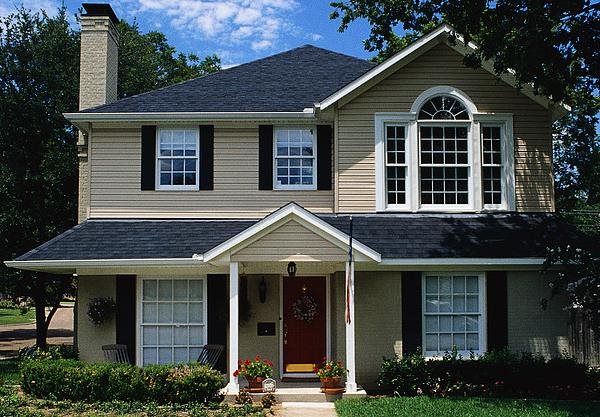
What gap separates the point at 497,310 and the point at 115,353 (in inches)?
325

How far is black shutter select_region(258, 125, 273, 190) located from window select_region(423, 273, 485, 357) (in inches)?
173

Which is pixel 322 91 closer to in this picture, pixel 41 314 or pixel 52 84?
pixel 52 84

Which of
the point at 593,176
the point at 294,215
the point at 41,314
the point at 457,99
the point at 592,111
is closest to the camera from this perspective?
the point at 294,215

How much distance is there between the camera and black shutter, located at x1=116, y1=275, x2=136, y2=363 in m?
15.6

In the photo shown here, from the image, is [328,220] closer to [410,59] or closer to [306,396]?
[306,396]

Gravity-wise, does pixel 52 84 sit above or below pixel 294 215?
above

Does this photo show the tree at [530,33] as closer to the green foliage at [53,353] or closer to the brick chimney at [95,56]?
the brick chimney at [95,56]

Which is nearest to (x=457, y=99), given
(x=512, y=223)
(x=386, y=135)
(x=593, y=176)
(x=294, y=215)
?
(x=386, y=135)

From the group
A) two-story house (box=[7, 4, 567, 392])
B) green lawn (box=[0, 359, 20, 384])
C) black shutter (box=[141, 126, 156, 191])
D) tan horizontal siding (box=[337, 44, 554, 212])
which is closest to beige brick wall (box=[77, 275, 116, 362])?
two-story house (box=[7, 4, 567, 392])

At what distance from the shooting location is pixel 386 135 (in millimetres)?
16375

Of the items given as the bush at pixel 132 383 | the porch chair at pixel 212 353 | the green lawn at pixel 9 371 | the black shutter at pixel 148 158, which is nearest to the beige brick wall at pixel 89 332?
the green lawn at pixel 9 371

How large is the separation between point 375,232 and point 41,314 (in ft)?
46.8

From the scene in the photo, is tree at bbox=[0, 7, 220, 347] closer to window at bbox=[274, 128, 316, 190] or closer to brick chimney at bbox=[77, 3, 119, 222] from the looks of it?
brick chimney at bbox=[77, 3, 119, 222]

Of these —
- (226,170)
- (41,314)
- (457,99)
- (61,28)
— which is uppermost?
(61,28)
